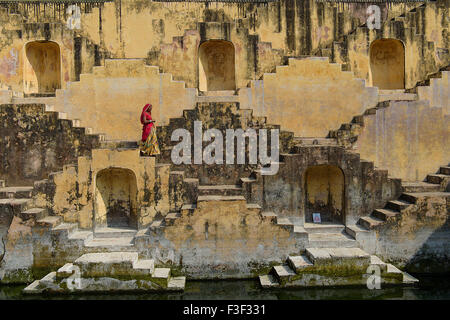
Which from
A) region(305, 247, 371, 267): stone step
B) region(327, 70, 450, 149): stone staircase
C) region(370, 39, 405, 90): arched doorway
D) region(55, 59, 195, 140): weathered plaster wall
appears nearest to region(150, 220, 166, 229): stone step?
region(305, 247, 371, 267): stone step

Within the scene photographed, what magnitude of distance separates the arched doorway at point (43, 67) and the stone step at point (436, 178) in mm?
14314

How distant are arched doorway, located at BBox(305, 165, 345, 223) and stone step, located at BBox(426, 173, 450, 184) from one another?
309 centimetres

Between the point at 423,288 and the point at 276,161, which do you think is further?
the point at 276,161

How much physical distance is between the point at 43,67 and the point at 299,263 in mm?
12983

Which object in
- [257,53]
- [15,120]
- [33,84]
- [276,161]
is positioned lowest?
[276,161]

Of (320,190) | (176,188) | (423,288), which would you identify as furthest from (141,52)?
(423,288)

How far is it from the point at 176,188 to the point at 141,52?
745cm

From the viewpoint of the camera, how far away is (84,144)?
1164 centimetres

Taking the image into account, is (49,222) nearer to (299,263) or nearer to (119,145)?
(119,145)

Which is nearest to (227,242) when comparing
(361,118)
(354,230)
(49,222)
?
(354,230)

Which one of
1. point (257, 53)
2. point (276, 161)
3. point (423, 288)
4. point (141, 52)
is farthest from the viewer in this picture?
point (141, 52)

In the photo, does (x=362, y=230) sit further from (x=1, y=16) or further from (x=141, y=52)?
(x=1, y=16)

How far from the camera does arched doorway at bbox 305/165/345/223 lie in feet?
39.1

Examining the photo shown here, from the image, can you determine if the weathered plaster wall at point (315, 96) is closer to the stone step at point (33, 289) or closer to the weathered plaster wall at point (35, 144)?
the weathered plaster wall at point (35, 144)
